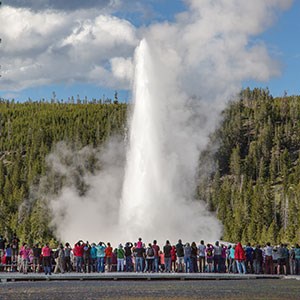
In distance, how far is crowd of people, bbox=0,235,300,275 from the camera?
33.3 meters

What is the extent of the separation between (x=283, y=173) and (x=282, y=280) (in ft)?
444

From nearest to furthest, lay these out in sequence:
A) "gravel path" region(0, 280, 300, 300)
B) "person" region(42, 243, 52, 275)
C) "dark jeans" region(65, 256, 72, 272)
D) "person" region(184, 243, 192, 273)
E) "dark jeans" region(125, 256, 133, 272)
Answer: "gravel path" region(0, 280, 300, 300), "person" region(184, 243, 192, 273), "person" region(42, 243, 52, 275), "dark jeans" region(65, 256, 72, 272), "dark jeans" region(125, 256, 133, 272)

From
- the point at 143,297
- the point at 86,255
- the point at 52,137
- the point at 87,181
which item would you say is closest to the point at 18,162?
the point at 52,137

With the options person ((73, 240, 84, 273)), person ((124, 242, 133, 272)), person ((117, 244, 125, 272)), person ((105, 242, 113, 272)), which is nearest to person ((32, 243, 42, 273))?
person ((73, 240, 84, 273))

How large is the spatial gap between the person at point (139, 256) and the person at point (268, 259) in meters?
5.19

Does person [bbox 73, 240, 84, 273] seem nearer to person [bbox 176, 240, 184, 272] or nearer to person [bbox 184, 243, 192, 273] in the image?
person [bbox 176, 240, 184, 272]

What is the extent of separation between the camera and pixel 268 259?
1329 inches

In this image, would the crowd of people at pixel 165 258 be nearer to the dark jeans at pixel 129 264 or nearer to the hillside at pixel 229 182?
the dark jeans at pixel 129 264

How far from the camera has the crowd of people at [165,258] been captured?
109 feet

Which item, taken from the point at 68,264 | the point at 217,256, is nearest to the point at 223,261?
the point at 217,256

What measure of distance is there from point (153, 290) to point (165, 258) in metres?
7.29

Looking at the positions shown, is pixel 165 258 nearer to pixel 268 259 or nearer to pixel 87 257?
pixel 87 257

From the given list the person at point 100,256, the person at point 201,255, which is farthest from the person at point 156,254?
the person at point 100,256

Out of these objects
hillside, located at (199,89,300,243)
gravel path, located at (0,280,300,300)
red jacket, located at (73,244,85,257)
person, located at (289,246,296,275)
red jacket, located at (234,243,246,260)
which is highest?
hillside, located at (199,89,300,243)
